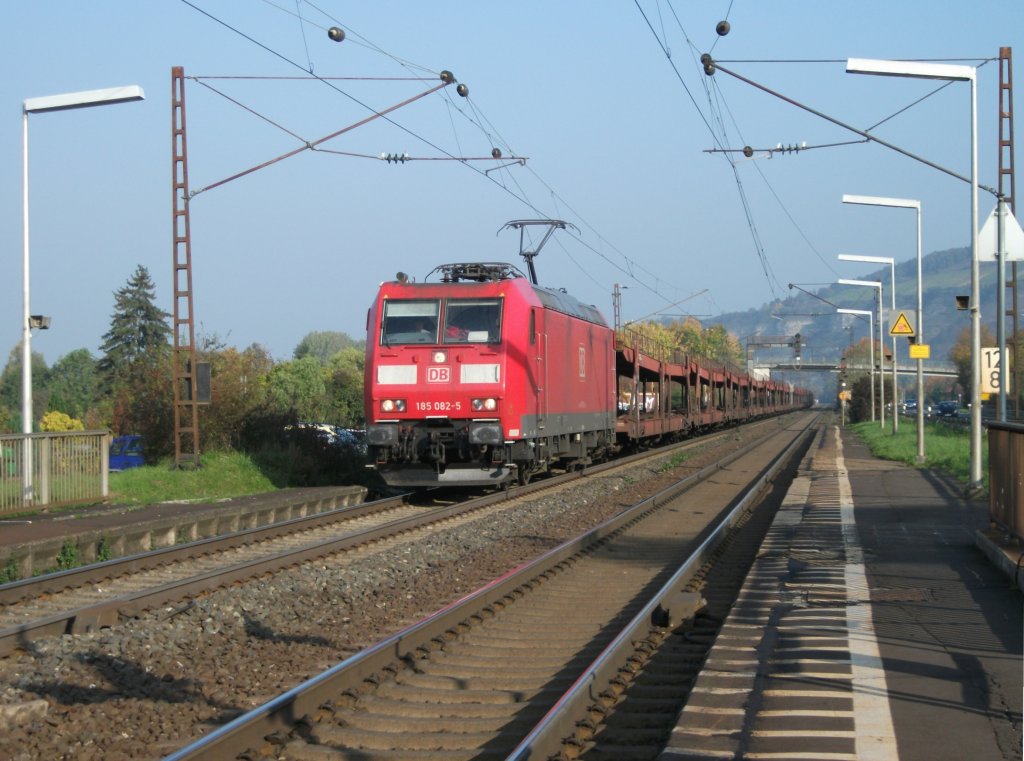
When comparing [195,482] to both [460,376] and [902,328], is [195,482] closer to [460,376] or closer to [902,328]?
[460,376]

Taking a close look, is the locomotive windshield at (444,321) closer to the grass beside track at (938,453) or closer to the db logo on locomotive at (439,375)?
the db logo on locomotive at (439,375)

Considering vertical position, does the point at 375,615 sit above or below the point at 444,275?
below

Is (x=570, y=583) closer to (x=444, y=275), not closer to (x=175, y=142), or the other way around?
(x=444, y=275)

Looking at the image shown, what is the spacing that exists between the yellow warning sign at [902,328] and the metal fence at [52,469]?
17917 mm

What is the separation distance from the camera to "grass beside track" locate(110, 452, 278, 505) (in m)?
19.5

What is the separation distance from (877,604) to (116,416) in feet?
74.9

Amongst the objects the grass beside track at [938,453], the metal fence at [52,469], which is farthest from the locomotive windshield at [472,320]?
the grass beside track at [938,453]

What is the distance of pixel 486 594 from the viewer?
9781 mm

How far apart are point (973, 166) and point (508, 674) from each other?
1590 cm

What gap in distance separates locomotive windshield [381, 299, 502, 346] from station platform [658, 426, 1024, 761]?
22.3 ft

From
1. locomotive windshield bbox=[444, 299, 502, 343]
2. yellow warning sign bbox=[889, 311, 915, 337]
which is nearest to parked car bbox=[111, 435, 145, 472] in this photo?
locomotive windshield bbox=[444, 299, 502, 343]

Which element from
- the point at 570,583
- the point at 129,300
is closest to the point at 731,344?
the point at 129,300

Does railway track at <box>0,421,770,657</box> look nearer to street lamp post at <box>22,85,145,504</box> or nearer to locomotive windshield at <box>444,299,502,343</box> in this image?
locomotive windshield at <box>444,299,502,343</box>

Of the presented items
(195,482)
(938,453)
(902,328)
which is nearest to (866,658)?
(195,482)
